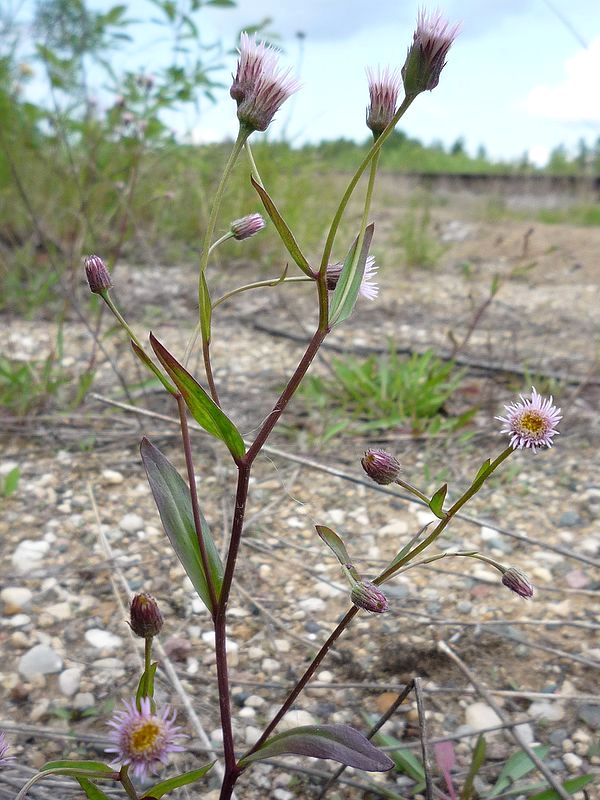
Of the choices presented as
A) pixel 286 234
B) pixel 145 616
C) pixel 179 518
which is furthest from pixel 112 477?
pixel 286 234

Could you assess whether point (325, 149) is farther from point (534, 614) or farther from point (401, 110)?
point (401, 110)

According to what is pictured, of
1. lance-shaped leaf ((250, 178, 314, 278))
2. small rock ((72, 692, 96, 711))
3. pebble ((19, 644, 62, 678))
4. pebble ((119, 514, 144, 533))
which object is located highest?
pebble ((119, 514, 144, 533))

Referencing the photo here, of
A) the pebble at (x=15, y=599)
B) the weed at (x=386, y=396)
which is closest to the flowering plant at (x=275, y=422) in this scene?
the pebble at (x=15, y=599)

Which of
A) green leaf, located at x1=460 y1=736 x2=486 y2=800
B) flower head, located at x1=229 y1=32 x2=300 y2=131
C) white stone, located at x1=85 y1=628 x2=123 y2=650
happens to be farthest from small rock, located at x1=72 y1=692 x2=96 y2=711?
flower head, located at x1=229 y1=32 x2=300 y2=131

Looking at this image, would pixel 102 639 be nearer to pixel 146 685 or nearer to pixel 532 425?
pixel 146 685

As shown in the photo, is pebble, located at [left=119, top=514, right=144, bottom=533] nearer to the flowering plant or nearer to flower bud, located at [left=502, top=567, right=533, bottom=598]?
the flowering plant
